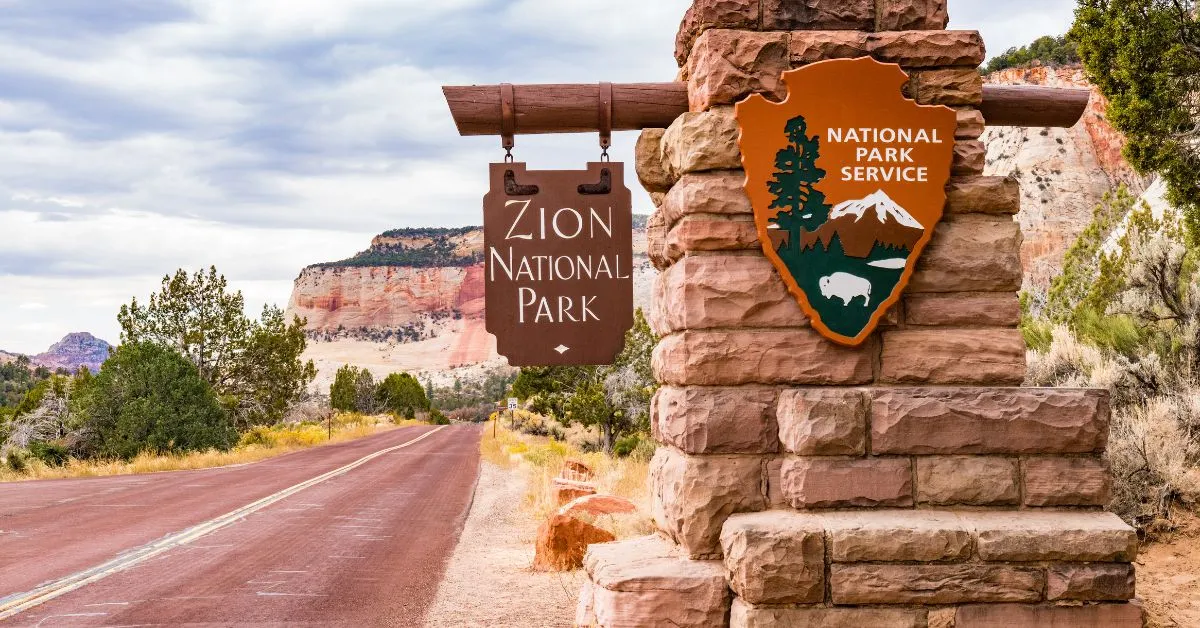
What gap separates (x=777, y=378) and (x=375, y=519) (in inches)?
384

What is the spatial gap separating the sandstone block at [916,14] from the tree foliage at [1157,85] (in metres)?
9.00

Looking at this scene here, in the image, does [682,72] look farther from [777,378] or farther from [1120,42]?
[1120,42]

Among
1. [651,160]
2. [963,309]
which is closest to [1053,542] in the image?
[963,309]

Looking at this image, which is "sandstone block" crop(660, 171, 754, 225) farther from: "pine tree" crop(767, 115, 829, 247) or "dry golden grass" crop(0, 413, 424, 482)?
"dry golden grass" crop(0, 413, 424, 482)

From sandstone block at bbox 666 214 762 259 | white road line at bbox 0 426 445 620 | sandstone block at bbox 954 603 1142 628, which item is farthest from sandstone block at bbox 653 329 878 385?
white road line at bbox 0 426 445 620

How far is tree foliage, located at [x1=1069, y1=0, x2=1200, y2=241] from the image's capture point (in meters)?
11.7

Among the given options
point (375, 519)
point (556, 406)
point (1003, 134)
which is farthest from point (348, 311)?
point (375, 519)

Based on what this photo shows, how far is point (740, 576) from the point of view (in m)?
3.96

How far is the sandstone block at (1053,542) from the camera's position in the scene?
13.1ft

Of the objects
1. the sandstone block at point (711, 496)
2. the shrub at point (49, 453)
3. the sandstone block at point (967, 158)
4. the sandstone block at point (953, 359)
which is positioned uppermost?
the sandstone block at point (967, 158)

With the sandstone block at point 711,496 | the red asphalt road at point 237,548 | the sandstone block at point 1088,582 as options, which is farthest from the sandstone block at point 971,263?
the red asphalt road at point 237,548

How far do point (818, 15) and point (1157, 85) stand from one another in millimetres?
9557

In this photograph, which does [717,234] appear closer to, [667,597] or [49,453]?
[667,597]

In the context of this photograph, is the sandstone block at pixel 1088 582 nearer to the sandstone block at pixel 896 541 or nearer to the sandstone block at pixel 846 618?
the sandstone block at pixel 896 541
